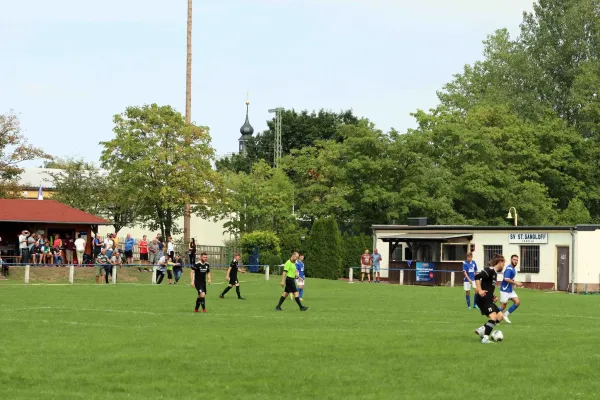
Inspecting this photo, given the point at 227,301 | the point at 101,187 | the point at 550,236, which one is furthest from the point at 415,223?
the point at 227,301

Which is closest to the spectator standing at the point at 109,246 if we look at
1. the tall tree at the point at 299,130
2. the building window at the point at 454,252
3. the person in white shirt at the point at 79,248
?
the person in white shirt at the point at 79,248

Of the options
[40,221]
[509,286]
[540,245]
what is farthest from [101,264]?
[509,286]

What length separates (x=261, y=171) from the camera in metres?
76.8

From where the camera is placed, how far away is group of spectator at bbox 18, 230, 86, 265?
4822 centimetres

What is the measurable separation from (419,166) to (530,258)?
14.4 metres

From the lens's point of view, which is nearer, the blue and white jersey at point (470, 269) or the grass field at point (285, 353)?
the grass field at point (285, 353)

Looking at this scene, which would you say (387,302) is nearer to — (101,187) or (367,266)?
(367,266)

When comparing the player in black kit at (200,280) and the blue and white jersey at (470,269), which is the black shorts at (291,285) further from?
the blue and white jersey at (470,269)

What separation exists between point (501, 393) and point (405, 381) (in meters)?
1.54

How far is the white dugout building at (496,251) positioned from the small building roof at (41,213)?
1688 centimetres

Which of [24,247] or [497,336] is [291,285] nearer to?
[497,336]

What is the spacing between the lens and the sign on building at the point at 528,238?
54.8m

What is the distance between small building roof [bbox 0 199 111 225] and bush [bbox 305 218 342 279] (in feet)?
43.4

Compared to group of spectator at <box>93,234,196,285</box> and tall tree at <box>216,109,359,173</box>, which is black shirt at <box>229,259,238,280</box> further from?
tall tree at <box>216,109,359,173</box>
